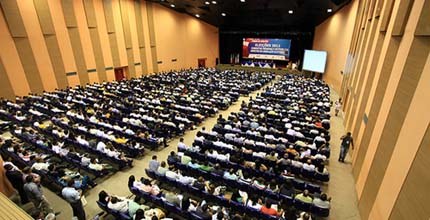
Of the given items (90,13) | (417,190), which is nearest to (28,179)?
(417,190)

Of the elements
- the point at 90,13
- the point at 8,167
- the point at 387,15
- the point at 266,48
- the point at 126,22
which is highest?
the point at 90,13

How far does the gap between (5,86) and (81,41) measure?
6.44 m

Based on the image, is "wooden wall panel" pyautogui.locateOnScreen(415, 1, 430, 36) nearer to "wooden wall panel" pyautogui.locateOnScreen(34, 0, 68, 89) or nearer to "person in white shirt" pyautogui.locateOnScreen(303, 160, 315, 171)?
"person in white shirt" pyautogui.locateOnScreen(303, 160, 315, 171)

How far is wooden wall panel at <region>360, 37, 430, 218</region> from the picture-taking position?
15.7ft

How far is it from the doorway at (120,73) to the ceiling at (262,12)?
8384 mm

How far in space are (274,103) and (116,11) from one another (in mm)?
17083

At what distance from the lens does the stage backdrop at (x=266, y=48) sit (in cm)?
2941

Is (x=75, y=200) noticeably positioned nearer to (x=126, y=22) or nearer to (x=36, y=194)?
(x=36, y=194)

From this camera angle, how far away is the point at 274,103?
14.6m

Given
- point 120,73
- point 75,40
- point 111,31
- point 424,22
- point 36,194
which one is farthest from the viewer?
point 120,73

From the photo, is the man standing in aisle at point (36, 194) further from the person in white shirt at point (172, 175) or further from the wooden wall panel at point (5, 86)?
the wooden wall panel at point (5, 86)

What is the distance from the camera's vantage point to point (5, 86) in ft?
47.9

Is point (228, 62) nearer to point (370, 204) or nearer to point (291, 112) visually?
point (291, 112)

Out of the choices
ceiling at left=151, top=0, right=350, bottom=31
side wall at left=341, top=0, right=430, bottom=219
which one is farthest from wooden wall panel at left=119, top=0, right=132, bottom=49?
side wall at left=341, top=0, right=430, bottom=219
